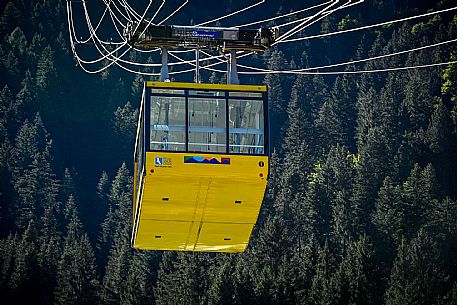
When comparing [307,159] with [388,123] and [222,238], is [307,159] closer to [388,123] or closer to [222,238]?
[388,123]

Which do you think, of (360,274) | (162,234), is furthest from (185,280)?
(162,234)

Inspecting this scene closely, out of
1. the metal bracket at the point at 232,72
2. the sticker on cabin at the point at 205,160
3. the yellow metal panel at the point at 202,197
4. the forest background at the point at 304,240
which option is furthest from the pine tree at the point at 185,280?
the sticker on cabin at the point at 205,160

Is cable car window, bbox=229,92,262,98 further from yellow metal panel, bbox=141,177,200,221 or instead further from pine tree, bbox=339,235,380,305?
pine tree, bbox=339,235,380,305

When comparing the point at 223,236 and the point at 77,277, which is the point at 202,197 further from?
the point at 77,277

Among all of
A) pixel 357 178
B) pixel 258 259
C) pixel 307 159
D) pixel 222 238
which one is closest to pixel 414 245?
pixel 258 259

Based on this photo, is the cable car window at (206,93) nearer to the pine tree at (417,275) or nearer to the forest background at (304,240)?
the forest background at (304,240)

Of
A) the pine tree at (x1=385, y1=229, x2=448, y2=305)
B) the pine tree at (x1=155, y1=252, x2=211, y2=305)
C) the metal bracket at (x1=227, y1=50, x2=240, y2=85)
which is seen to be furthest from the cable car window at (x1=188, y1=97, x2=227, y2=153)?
the pine tree at (x1=155, y1=252, x2=211, y2=305)
